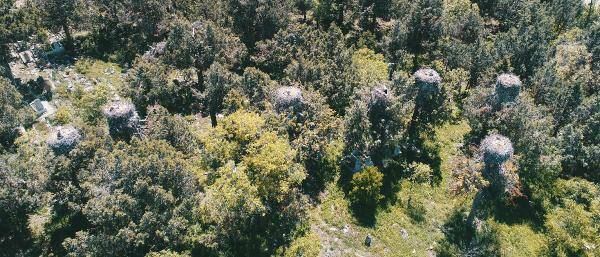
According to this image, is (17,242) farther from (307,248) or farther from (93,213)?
(307,248)

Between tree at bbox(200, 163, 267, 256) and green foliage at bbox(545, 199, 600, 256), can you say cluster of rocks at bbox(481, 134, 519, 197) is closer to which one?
green foliage at bbox(545, 199, 600, 256)

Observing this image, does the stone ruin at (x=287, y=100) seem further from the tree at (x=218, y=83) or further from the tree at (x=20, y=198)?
the tree at (x=20, y=198)

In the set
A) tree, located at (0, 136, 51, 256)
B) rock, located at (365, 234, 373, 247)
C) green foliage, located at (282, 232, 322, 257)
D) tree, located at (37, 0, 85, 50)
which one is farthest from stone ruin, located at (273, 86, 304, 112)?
tree, located at (37, 0, 85, 50)

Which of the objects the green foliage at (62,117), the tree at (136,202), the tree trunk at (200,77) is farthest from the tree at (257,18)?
the tree at (136,202)

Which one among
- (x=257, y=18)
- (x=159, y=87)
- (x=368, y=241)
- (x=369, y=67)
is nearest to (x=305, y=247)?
(x=368, y=241)

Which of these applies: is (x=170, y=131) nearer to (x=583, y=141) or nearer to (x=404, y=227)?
(x=404, y=227)
